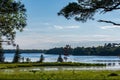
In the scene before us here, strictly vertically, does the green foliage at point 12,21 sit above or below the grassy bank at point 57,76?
above

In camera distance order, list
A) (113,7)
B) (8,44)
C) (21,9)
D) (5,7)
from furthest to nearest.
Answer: (8,44)
(21,9)
(5,7)
(113,7)

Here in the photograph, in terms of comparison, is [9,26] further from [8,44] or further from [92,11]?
[92,11]

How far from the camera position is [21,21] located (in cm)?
5166

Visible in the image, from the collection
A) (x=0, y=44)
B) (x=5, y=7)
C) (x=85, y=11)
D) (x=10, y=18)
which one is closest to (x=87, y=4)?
(x=85, y=11)

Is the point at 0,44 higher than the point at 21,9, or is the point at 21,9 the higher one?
the point at 21,9

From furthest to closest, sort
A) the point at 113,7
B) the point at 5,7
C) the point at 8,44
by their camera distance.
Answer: the point at 8,44
the point at 5,7
the point at 113,7

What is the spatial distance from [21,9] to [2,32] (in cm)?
400

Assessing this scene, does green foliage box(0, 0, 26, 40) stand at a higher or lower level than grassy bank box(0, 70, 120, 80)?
higher

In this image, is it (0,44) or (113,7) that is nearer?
(113,7)

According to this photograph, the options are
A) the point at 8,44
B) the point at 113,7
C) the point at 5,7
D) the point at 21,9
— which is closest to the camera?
the point at 113,7

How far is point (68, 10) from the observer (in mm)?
37969

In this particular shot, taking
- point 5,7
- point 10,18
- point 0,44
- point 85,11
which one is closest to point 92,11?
point 85,11

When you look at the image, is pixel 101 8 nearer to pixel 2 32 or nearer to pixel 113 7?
pixel 113 7

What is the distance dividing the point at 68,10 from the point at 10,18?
14292 millimetres
